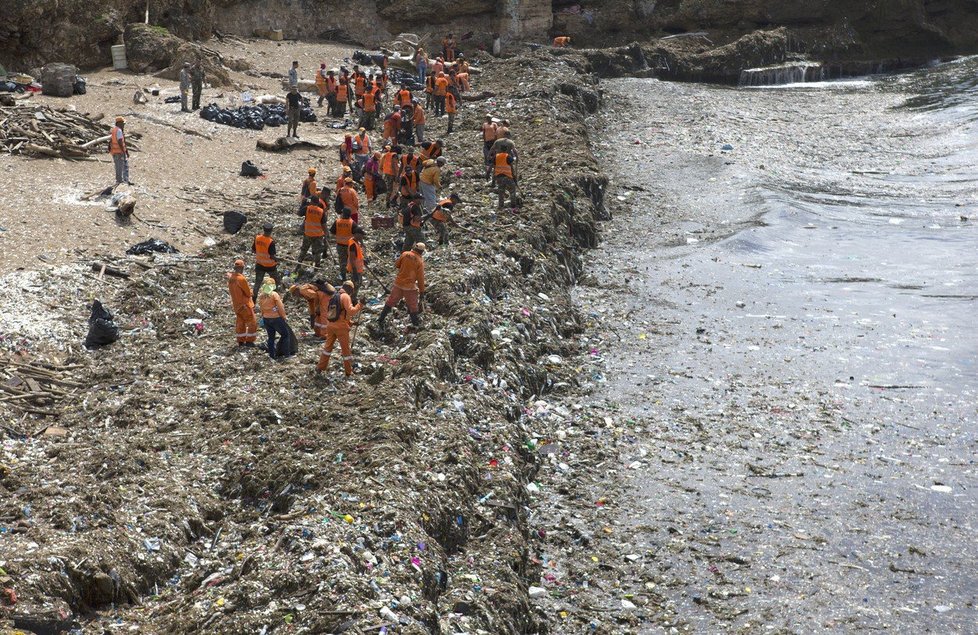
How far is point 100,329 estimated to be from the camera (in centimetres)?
→ 1266

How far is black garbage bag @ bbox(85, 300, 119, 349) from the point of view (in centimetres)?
1266

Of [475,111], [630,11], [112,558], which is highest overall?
[630,11]

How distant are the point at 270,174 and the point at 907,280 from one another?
13.3 m

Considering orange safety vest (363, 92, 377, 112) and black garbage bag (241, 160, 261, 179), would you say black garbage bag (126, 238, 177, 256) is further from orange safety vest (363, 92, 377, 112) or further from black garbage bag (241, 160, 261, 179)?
orange safety vest (363, 92, 377, 112)

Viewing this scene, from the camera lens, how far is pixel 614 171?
24578mm

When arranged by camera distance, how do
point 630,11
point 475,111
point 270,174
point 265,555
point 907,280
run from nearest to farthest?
point 265,555 < point 907,280 < point 270,174 < point 475,111 < point 630,11

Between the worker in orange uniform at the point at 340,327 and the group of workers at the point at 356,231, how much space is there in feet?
0.04

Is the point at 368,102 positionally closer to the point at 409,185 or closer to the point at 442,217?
the point at 409,185

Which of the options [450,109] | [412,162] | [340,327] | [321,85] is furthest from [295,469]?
[321,85]

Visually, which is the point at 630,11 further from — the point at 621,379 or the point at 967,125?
the point at 621,379

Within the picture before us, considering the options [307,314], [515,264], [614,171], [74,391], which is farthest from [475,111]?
[74,391]

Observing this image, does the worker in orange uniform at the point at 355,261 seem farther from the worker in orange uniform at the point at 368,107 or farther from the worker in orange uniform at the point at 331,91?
the worker in orange uniform at the point at 331,91

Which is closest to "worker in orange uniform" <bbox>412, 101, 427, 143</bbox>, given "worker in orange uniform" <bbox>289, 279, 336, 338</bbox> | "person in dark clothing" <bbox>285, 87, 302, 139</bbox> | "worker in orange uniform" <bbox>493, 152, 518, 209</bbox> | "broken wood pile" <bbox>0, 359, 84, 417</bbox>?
"person in dark clothing" <bbox>285, 87, 302, 139</bbox>

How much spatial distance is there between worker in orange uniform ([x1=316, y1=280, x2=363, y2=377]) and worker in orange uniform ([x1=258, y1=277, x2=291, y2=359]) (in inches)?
30.2
